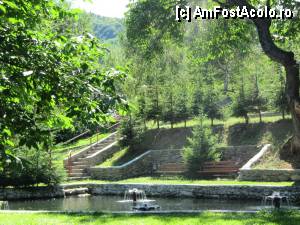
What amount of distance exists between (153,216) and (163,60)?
40794 mm

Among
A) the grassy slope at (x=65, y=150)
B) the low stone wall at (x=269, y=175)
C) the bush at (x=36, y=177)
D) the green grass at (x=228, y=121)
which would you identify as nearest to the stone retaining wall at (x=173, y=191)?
the bush at (x=36, y=177)

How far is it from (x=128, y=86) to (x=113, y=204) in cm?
1342

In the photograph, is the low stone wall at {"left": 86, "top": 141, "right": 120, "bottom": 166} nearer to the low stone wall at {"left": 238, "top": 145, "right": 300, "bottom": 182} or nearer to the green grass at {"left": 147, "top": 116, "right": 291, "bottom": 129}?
the green grass at {"left": 147, "top": 116, "right": 291, "bottom": 129}

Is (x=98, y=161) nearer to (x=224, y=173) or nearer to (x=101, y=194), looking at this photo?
(x=101, y=194)

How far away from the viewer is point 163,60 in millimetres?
51438

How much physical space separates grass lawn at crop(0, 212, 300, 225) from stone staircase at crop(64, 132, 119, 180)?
45.4 feet

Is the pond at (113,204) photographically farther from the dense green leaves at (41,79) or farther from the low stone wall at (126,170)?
the dense green leaves at (41,79)

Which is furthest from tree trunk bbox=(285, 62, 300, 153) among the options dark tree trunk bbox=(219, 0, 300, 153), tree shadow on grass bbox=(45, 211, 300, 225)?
tree shadow on grass bbox=(45, 211, 300, 225)

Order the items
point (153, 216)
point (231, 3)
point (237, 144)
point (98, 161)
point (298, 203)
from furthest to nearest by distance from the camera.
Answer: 1. point (98, 161)
2. point (237, 144)
3. point (298, 203)
4. point (231, 3)
5. point (153, 216)

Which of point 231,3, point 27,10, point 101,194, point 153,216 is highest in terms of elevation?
point 231,3

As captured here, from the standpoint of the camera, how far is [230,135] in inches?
1071

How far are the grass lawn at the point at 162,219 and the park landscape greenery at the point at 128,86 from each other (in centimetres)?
20

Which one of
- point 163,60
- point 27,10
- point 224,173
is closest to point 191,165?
point 224,173

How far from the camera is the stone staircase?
2671cm
